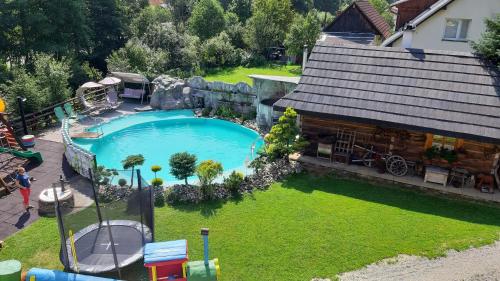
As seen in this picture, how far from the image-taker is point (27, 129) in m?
21.3

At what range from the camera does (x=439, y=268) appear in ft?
35.5

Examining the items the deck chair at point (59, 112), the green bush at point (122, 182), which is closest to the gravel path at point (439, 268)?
the green bush at point (122, 182)

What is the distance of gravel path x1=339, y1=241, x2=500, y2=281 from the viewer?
34.4 feet

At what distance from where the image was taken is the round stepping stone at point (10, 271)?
9.40m

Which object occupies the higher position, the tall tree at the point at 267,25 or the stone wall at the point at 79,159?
the tall tree at the point at 267,25

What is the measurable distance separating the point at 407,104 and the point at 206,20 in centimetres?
3032

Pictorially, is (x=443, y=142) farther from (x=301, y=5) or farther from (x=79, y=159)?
(x=301, y=5)

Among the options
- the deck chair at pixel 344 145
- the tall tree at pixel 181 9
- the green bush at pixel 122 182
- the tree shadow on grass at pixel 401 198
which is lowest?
the green bush at pixel 122 182

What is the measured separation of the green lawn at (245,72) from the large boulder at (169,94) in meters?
6.35

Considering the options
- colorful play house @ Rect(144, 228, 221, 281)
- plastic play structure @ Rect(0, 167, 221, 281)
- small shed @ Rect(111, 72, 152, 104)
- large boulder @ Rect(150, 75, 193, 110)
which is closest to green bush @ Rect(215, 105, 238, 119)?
large boulder @ Rect(150, 75, 193, 110)

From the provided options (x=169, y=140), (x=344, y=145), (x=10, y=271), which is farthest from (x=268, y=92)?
(x=10, y=271)

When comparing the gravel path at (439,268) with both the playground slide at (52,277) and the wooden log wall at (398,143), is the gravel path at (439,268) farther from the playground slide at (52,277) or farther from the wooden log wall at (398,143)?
the playground slide at (52,277)

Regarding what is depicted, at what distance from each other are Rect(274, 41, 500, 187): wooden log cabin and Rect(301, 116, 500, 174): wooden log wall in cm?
3

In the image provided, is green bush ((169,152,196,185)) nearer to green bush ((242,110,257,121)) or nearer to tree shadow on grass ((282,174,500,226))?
tree shadow on grass ((282,174,500,226))
